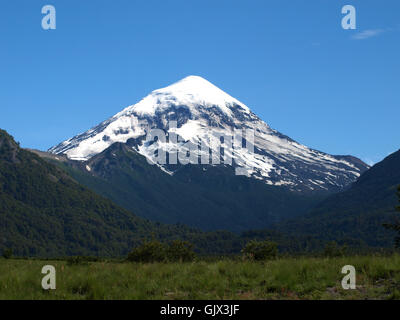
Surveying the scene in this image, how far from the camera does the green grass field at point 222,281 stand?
20875 mm

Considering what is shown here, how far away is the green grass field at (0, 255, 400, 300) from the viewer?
822 inches

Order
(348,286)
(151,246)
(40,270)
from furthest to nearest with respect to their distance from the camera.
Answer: (151,246)
(40,270)
(348,286)

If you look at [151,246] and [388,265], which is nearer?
[388,265]

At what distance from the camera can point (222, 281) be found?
883 inches

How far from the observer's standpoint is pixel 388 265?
23.1 metres
